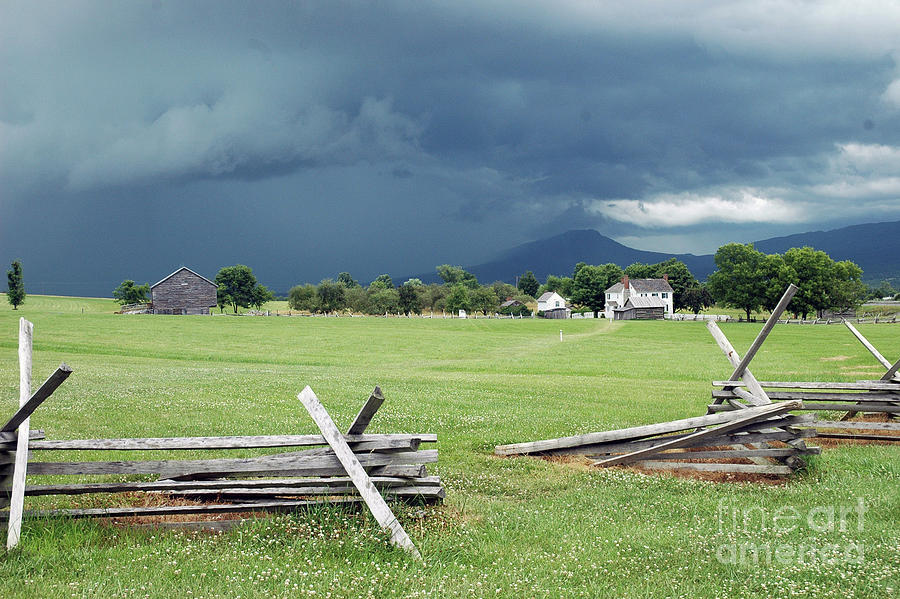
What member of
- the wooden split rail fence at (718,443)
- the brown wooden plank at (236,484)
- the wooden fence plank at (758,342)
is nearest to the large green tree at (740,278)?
the wooden fence plank at (758,342)

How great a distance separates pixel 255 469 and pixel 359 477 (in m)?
1.33

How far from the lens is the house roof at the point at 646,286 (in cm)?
16012

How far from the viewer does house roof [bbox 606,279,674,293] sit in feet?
525

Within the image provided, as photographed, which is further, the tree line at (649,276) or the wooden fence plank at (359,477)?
the tree line at (649,276)

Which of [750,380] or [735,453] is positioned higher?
[750,380]

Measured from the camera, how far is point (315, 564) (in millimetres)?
6609

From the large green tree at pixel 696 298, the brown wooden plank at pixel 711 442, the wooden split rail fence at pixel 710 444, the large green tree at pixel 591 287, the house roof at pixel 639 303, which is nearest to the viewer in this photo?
the wooden split rail fence at pixel 710 444

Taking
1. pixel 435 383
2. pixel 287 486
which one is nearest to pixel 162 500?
pixel 287 486

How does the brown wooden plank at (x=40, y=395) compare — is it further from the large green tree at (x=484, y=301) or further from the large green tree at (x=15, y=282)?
the large green tree at (x=484, y=301)

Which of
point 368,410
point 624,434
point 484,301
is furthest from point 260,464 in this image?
point 484,301

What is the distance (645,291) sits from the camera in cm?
16038

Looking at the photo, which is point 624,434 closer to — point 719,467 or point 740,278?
point 719,467

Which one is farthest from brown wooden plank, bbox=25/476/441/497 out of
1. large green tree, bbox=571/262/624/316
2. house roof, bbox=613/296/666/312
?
large green tree, bbox=571/262/624/316

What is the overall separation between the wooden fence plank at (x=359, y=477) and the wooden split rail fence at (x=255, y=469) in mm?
11
